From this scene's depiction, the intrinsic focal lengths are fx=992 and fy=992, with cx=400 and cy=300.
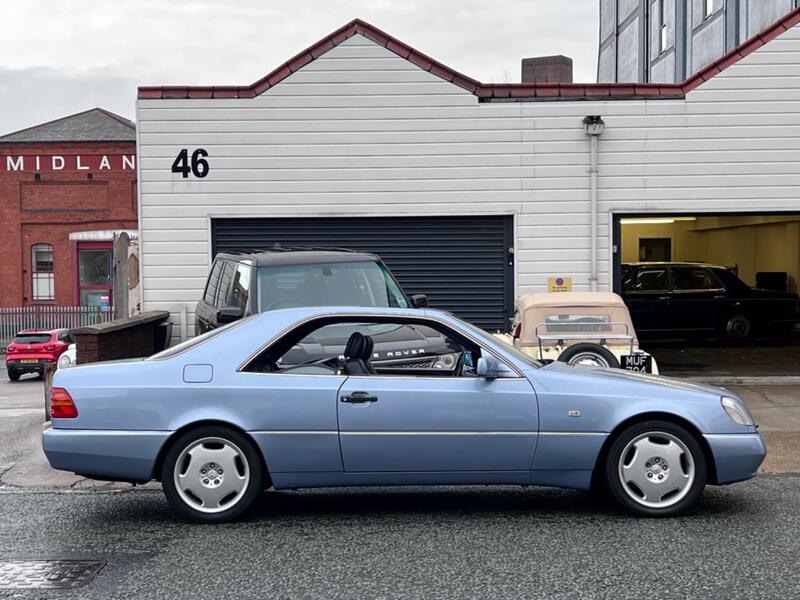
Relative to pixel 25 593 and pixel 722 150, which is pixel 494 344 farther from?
pixel 722 150

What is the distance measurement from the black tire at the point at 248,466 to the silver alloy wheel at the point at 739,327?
15.2 m

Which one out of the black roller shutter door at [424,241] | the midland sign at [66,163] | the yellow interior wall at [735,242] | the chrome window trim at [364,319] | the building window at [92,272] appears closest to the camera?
the chrome window trim at [364,319]

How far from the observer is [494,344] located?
6535 millimetres

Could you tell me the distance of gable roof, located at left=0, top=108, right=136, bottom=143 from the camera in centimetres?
4275

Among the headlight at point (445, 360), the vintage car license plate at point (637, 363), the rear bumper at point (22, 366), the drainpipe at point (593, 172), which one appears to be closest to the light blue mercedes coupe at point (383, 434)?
the headlight at point (445, 360)

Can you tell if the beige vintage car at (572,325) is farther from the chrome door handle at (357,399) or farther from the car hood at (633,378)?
the chrome door handle at (357,399)

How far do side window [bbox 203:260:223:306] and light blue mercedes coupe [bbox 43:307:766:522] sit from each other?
4.42 m

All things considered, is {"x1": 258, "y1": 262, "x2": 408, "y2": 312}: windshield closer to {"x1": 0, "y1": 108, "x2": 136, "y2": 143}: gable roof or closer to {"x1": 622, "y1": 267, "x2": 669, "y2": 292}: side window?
{"x1": 622, "y1": 267, "x2": 669, "y2": 292}: side window

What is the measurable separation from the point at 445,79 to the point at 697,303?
27.5 feet

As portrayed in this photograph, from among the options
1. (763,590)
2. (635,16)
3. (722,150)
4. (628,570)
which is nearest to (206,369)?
(628,570)

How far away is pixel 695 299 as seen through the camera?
1942 centimetres

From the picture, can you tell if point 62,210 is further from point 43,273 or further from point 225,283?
point 225,283

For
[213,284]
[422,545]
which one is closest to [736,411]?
[422,545]

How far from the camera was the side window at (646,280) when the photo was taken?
63.6 ft
